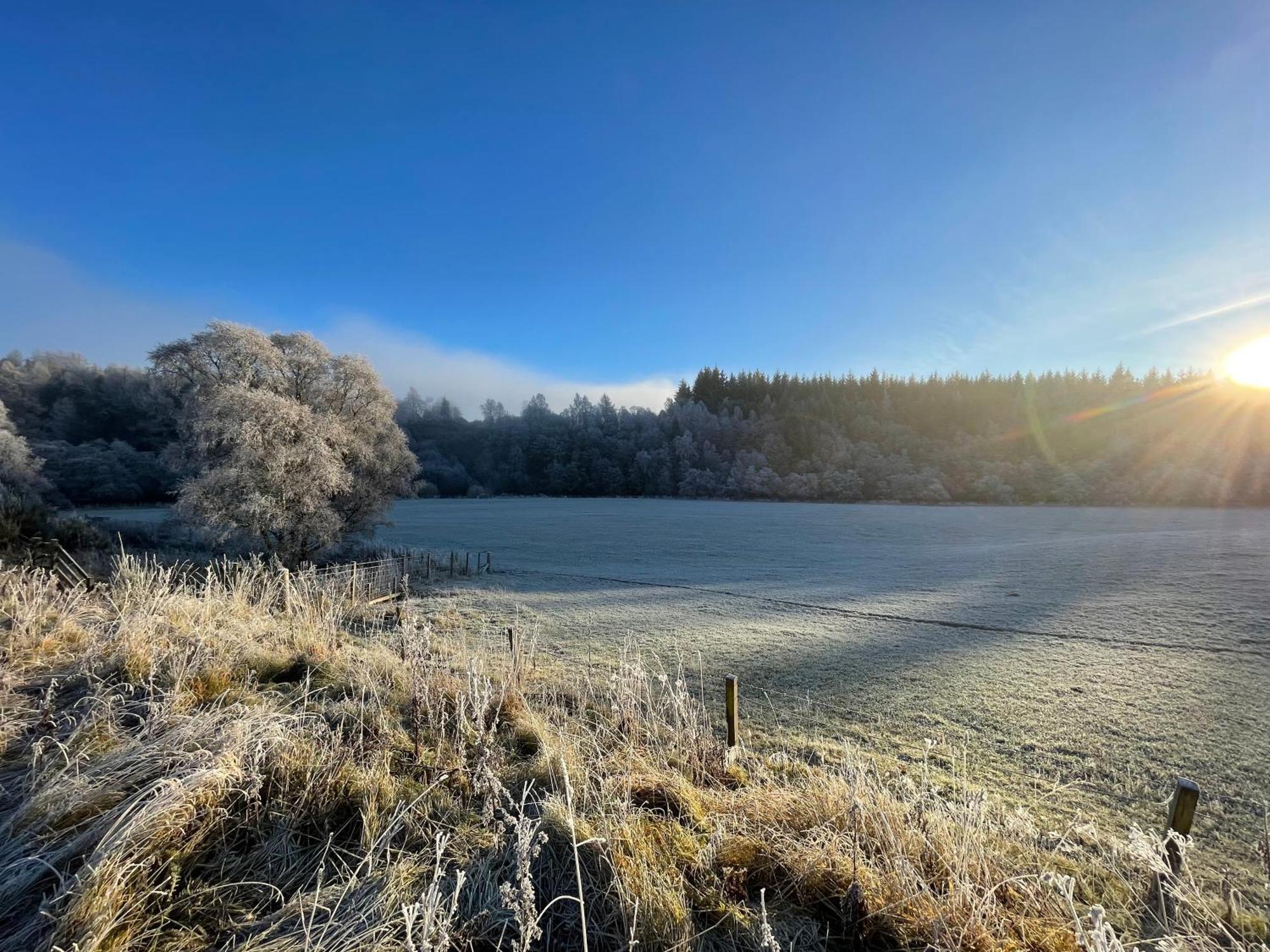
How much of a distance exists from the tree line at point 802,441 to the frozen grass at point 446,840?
34760 millimetres

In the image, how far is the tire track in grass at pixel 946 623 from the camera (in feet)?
38.8

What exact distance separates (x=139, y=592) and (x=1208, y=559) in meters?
34.6

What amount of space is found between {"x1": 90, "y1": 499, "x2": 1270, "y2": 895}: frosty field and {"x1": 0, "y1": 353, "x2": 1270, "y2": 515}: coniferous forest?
122ft

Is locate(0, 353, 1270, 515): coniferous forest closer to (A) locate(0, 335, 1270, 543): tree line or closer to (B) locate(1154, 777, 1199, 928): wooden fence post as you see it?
(A) locate(0, 335, 1270, 543): tree line

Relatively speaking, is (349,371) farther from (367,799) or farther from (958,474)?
(958,474)

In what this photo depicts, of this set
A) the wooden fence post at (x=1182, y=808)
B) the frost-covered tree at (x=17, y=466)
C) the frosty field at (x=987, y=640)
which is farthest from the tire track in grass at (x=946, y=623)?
the frost-covered tree at (x=17, y=466)

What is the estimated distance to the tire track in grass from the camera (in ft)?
38.8

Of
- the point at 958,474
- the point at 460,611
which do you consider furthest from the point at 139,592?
the point at 958,474

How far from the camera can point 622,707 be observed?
190 inches

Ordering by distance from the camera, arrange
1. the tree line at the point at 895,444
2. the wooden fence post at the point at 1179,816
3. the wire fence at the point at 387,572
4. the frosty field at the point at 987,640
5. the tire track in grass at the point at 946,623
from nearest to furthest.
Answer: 1. the wooden fence post at the point at 1179,816
2. the frosty field at the point at 987,640
3. the tire track in grass at the point at 946,623
4. the wire fence at the point at 387,572
5. the tree line at the point at 895,444

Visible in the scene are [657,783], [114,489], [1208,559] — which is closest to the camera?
[657,783]

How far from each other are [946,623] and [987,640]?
5.28ft

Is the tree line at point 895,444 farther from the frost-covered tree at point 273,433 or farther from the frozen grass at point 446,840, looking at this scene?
the frozen grass at point 446,840

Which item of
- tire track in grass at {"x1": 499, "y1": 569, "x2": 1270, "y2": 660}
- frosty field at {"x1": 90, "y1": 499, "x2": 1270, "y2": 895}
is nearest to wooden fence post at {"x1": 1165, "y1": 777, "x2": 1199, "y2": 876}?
frosty field at {"x1": 90, "y1": 499, "x2": 1270, "y2": 895}
